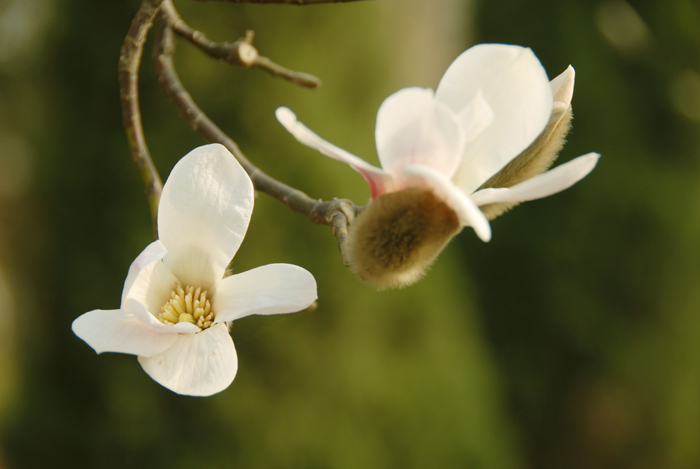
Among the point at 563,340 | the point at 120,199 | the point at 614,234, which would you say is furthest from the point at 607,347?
the point at 120,199

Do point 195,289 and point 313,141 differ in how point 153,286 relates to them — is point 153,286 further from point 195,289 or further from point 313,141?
point 313,141

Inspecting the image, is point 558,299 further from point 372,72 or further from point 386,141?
point 386,141

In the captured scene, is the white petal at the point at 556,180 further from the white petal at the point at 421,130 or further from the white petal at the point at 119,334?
the white petal at the point at 119,334

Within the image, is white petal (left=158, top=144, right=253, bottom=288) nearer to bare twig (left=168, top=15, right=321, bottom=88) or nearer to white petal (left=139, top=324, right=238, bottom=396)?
white petal (left=139, top=324, right=238, bottom=396)

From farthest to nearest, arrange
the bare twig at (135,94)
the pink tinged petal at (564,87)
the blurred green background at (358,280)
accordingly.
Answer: the blurred green background at (358,280) < the bare twig at (135,94) < the pink tinged petal at (564,87)

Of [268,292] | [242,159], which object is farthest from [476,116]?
[242,159]

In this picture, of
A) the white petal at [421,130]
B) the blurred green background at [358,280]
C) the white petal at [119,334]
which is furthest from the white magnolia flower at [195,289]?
the blurred green background at [358,280]

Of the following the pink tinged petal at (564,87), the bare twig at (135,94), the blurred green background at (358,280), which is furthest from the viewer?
the blurred green background at (358,280)
